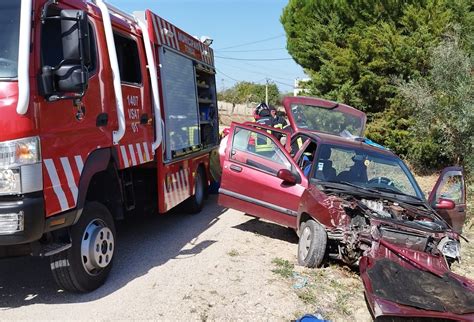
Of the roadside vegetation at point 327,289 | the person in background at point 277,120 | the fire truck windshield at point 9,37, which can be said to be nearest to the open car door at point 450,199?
the roadside vegetation at point 327,289

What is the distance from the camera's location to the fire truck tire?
5160mm

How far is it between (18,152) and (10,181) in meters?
0.23

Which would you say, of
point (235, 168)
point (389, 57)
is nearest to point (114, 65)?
point (235, 168)

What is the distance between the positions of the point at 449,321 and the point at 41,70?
12.8 feet

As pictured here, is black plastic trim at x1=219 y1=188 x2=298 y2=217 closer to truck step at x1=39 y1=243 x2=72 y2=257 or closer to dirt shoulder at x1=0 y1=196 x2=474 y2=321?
dirt shoulder at x1=0 y1=196 x2=474 y2=321

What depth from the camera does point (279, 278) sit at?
496 centimetres

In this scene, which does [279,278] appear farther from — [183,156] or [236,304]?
[183,156]

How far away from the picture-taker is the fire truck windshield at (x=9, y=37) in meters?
3.54

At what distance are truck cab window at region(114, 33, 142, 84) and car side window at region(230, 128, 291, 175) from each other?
1.78 meters

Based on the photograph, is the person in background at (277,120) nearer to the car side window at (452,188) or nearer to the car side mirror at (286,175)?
the car side mirror at (286,175)

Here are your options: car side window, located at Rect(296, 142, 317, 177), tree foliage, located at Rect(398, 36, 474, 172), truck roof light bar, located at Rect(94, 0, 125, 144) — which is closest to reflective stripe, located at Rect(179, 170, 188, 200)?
car side window, located at Rect(296, 142, 317, 177)

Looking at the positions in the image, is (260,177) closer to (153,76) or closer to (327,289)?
(153,76)

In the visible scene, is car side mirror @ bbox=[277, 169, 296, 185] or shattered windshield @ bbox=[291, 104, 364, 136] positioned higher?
shattered windshield @ bbox=[291, 104, 364, 136]

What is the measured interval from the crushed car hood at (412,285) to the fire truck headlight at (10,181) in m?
2.93
